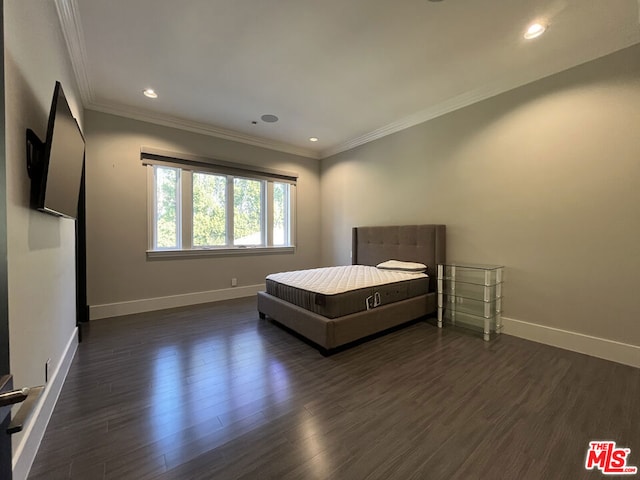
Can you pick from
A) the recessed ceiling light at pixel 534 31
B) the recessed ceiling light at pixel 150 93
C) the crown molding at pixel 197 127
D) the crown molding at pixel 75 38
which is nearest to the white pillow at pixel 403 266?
the recessed ceiling light at pixel 534 31

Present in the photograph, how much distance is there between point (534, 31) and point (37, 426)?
4410 millimetres

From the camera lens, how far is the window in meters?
3.95

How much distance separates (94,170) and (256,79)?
2488mm

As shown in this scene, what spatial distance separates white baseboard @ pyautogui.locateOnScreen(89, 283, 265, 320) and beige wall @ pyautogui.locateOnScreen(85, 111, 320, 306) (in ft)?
0.21

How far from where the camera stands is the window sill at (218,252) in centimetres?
391

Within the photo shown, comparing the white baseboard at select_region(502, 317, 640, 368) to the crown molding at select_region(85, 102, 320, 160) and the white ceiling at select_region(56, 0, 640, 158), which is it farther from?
the crown molding at select_region(85, 102, 320, 160)

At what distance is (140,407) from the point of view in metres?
1.72

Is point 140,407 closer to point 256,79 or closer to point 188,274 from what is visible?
point 188,274

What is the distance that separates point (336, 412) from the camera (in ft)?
5.50

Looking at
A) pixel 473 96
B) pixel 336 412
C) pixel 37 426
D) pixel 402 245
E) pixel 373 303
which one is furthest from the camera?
pixel 402 245

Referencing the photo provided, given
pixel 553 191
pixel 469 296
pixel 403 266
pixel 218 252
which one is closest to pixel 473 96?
pixel 553 191

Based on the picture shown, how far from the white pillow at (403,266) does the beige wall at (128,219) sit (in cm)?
265

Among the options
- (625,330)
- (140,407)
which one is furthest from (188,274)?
(625,330)

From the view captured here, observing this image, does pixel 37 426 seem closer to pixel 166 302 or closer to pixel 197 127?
pixel 166 302
